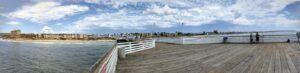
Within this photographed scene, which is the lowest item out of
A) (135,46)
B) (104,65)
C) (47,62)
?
(47,62)

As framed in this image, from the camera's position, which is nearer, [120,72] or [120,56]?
[120,72]

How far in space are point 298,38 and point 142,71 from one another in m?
27.2

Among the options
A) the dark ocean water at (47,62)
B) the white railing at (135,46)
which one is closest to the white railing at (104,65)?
the white railing at (135,46)

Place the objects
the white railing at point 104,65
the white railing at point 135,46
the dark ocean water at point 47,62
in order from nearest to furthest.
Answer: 1. the white railing at point 104,65
2. the white railing at point 135,46
3. the dark ocean water at point 47,62

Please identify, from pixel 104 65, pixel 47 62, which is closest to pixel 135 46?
pixel 104 65

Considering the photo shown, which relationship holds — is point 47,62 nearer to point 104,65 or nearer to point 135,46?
point 135,46

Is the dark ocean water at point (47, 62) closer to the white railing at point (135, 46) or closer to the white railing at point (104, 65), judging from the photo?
the white railing at point (135, 46)

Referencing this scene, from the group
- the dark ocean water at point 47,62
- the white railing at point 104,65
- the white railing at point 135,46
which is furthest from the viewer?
the dark ocean water at point 47,62

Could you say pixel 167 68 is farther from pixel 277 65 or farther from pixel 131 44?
pixel 131 44

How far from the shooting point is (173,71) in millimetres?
12469

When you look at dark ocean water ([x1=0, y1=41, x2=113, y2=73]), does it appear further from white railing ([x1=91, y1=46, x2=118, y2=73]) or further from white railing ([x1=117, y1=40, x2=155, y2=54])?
white railing ([x1=91, y1=46, x2=118, y2=73])

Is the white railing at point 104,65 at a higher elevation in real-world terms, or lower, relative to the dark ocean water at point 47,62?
higher

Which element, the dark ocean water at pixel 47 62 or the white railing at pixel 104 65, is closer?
the white railing at pixel 104 65

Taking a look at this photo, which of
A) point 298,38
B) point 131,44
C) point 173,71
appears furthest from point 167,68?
point 298,38
